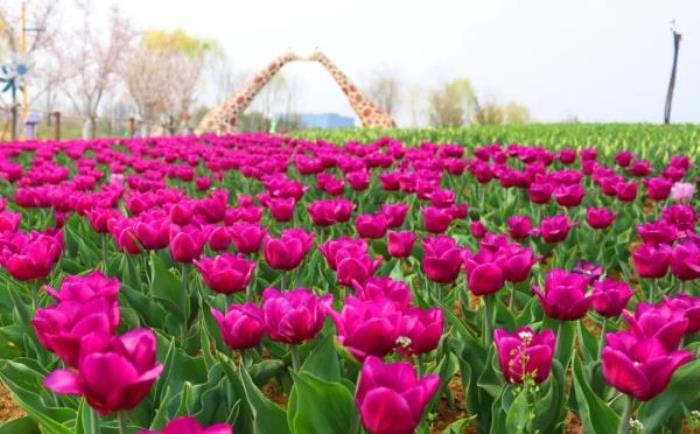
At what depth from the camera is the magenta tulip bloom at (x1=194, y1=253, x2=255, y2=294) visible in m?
2.48

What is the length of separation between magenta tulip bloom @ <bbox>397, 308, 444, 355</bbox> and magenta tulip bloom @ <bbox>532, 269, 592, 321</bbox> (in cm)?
46

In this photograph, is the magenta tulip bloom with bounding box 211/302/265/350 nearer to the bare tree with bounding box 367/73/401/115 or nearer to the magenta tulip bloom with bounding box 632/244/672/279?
the magenta tulip bloom with bounding box 632/244/672/279

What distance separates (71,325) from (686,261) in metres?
2.33

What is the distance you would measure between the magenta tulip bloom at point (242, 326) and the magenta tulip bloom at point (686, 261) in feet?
5.83

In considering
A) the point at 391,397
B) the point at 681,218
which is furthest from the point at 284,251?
the point at 681,218

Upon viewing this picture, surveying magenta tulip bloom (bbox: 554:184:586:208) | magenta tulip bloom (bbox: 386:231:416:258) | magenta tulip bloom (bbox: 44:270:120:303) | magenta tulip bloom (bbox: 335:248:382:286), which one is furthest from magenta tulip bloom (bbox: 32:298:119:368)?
magenta tulip bloom (bbox: 554:184:586:208)

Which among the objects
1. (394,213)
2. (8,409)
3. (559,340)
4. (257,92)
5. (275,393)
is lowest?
(8,409)

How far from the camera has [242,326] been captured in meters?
2.03

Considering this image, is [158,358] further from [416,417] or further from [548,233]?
[548,233]

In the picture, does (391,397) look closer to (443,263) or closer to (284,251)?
(443,263)

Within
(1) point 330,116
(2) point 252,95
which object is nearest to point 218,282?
(2) point 252,95

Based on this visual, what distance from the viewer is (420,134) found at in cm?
1733

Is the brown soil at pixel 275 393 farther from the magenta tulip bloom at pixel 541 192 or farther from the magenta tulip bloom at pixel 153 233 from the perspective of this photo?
the magenta tulip bloom at pixel 541 192

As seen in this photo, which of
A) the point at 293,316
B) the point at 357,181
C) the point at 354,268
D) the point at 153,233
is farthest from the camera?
the point at 357,181
